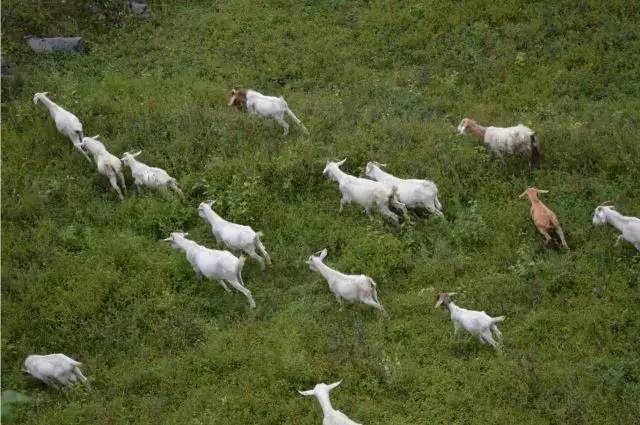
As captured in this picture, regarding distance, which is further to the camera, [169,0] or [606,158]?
[169,0]

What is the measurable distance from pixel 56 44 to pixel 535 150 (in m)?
13.6

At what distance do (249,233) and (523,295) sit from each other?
185 inches

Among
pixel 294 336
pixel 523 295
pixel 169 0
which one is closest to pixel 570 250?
pixel 523 295

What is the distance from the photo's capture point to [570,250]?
12.4 meters

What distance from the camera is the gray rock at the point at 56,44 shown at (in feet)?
67.3

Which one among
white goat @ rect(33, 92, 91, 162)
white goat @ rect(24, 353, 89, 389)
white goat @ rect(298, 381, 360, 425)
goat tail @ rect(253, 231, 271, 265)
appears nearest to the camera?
white goat @ rect(298, 381, 360, 425)

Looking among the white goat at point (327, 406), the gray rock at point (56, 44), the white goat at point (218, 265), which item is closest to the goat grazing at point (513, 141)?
the white goat at point (218, 265)

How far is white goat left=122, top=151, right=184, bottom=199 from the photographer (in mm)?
14602

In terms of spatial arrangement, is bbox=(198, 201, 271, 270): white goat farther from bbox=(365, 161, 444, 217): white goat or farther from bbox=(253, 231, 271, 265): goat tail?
bbox=(365, 161, 444, 217): white goat

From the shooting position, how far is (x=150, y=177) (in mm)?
14648

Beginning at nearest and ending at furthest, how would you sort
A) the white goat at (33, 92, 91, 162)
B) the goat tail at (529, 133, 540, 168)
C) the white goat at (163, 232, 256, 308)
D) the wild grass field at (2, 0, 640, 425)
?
the wild grass field at (2, 0, 640, 425) → the white goat at (163, 232, 256, 308) → the goat tail at (529, 133, 540, 168) → the white goat at (33, 92, 91, 162)

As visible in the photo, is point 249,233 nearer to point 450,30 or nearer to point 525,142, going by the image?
point 525,142

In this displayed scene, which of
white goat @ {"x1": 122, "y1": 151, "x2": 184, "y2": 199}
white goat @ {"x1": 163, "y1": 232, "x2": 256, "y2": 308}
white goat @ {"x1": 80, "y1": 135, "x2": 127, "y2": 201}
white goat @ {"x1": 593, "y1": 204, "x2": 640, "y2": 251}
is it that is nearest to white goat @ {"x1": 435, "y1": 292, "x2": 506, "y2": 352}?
white goat @ {"x1": 593, "y1": 204, "x2": 640, "y2": 251}

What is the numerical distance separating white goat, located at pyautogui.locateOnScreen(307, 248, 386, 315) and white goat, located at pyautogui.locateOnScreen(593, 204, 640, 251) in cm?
412
